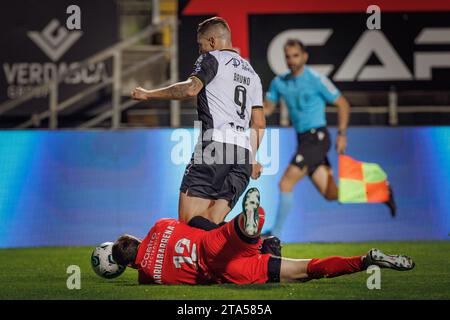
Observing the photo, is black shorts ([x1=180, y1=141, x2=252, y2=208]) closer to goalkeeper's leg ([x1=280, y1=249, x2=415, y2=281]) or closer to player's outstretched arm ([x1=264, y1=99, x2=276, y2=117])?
goalkeeper's leg ([x1=280, y1=249, x2=415, y2=281])

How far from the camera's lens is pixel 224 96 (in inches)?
315

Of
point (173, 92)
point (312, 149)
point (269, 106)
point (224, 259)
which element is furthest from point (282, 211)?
point (224, 259)

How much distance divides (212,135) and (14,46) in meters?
6.19

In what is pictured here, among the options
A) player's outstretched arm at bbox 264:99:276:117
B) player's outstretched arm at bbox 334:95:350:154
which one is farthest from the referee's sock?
player's outstretched arm at bbox 264:99:276:117

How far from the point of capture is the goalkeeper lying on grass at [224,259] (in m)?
6.84

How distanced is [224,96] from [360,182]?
174 inches

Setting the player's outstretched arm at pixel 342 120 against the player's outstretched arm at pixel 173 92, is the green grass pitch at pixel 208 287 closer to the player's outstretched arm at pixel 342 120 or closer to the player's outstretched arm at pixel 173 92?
the player's outstretched arm at pixel 173 92

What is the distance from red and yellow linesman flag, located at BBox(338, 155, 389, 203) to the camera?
1201 centimetres

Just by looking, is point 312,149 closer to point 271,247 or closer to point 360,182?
point 360,182

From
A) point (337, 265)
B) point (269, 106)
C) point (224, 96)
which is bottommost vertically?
point (337, 265)

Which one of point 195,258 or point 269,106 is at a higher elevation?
point 269,106

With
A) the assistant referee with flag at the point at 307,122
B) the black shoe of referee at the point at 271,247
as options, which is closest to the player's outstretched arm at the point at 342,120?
the assistant referee with flag at the point at 307,122
